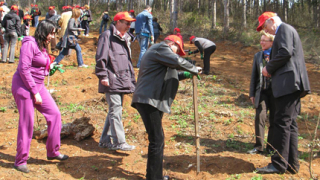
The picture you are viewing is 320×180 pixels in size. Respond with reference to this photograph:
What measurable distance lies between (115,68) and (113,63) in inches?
3.0

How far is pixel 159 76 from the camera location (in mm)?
3451

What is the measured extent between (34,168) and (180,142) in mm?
2297

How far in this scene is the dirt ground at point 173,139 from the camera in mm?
4051

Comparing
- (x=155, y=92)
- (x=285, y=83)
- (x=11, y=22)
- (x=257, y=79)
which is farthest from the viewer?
(x=11, y=22)

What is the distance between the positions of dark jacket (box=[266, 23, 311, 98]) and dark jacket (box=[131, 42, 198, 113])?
996 mm

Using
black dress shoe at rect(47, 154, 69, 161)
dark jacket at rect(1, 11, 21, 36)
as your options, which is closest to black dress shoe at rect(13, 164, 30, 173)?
black dress shoe at rect(47, 154, 69, 161)

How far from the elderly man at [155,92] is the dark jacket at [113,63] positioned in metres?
0.91

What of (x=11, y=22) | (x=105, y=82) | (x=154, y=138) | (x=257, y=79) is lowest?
(x=154, y=138)

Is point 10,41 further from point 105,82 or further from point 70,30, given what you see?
point 105,82

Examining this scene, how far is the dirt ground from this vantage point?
4.05 metres

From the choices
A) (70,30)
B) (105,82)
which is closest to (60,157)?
(105,82)

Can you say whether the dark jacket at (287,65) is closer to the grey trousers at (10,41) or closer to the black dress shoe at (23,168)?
the black dress shoe at (23,168)

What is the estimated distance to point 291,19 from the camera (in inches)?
930

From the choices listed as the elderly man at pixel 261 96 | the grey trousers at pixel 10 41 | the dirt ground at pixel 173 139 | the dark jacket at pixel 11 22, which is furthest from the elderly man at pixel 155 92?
the grey trousers at pixel 10 41
